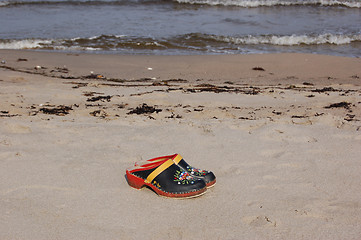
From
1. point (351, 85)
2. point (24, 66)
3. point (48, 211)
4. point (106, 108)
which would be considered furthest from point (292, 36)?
point (48, 211)

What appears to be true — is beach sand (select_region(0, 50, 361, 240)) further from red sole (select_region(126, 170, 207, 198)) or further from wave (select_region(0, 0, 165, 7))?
wave (select_region(0, 0, 165, 7))

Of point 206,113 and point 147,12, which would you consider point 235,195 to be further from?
point 147,12

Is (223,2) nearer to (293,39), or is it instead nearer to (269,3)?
(269,3)

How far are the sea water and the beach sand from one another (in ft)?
14.6

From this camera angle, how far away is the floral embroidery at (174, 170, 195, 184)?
273 cm

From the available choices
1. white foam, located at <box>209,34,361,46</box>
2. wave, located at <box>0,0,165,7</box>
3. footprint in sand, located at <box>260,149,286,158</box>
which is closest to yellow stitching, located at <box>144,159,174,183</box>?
footprint in sand, located at <box>260,149,286,158</box>

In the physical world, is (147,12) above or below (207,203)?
above

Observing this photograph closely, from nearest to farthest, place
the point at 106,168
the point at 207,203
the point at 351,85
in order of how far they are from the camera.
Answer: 1. the point at 207,203
2. the point at 106,168
3. the point at 351,85

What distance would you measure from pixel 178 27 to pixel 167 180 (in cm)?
1112

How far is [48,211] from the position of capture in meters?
2.42

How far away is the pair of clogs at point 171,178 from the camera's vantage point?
2.69 meters

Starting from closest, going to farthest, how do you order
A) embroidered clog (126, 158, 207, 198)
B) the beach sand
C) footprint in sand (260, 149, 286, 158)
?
the beach sand < embroidered clog (126, 158, 207, 198) < footprint in sand (260, 149, 286, 158)

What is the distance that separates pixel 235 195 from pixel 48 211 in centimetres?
126

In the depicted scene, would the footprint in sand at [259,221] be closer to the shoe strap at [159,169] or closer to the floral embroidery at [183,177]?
the floral embroidery at [183,177]
